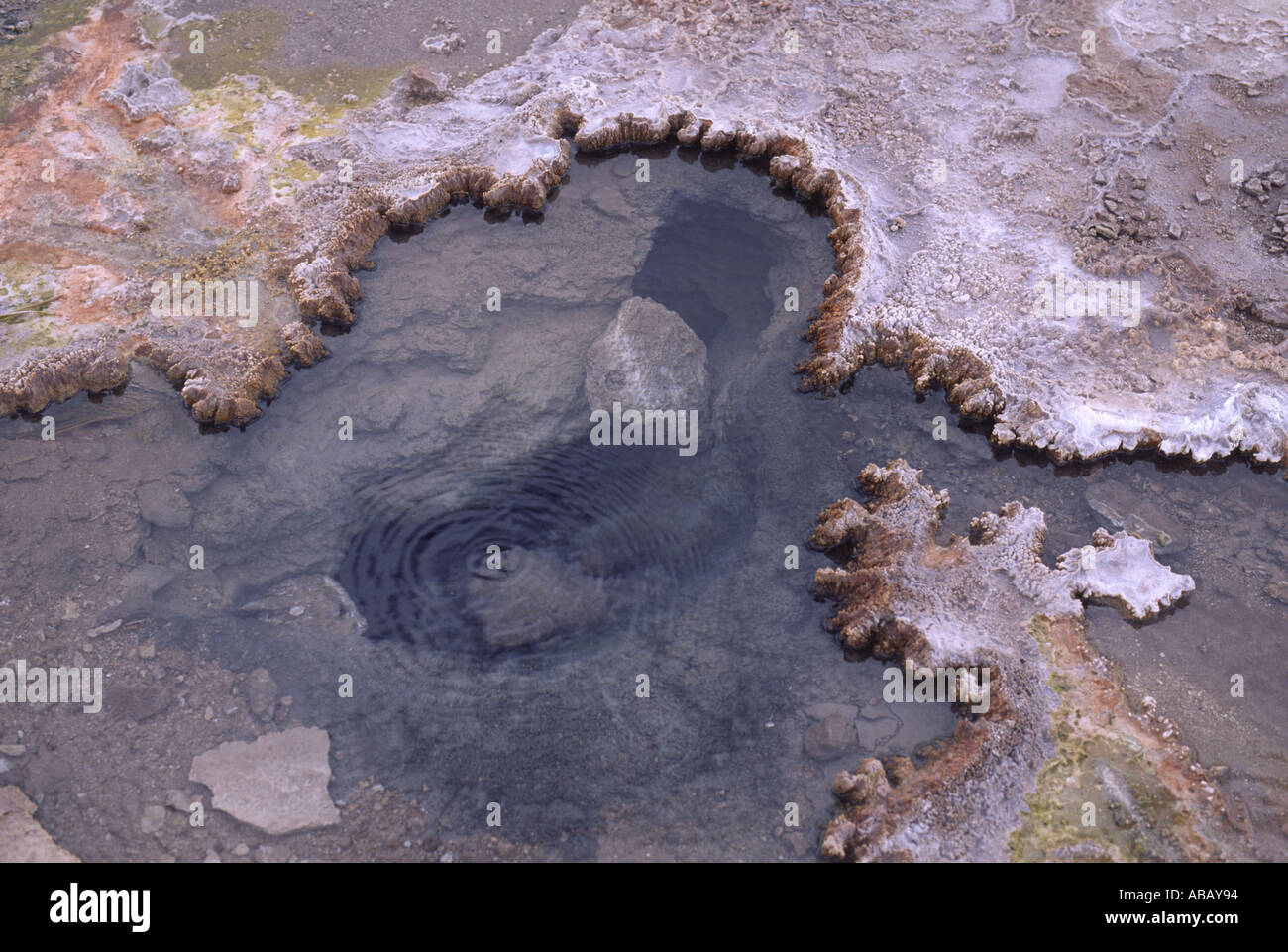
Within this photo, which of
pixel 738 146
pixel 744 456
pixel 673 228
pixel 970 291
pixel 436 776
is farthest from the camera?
pixel 738 146

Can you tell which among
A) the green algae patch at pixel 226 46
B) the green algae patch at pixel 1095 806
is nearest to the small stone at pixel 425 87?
the green algae patch at pixel 226 46

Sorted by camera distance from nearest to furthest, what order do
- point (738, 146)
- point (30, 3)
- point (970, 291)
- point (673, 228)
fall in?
point (970, 291) → point (673, 228) → point (738, 146) → point (30, 3)

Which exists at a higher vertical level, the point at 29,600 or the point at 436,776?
the point at 29,600

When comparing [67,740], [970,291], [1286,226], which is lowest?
[67,740]

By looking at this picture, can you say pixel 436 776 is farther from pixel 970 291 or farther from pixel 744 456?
pixel 970 291

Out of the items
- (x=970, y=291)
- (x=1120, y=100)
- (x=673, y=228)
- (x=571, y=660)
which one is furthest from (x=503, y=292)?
(x=1120, y=100)

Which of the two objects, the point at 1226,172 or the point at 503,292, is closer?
the point at 503,292
